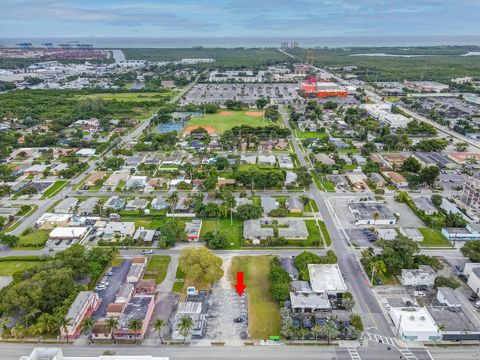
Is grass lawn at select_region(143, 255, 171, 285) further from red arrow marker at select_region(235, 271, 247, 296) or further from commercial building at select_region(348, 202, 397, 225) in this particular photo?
commercial building at select_region(348, 202, 397, 225)

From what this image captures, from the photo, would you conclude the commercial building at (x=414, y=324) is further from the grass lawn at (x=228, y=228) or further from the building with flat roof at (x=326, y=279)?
the grass lawn at (x=228, y=228)

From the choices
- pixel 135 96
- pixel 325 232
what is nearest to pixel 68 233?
pixel 325 232

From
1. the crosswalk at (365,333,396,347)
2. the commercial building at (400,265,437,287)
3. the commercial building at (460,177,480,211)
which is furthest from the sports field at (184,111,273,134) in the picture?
the crosswalk at (365,333,396,347)

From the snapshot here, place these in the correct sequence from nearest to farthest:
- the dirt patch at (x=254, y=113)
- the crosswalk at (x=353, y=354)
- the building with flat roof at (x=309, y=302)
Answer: the crosswalk at (x=353, y=354) < the building with flat roof at (x=309, y=302) < the dirt patch at (x=254, y=113)

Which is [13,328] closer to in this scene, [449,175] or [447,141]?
[449,175]

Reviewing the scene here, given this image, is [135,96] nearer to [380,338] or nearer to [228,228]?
[228,228]

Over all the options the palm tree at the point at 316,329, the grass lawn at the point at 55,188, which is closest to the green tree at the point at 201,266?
the palm tree at the point at 316,329

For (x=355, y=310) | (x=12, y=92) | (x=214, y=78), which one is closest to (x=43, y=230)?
(x=355, y=310)
